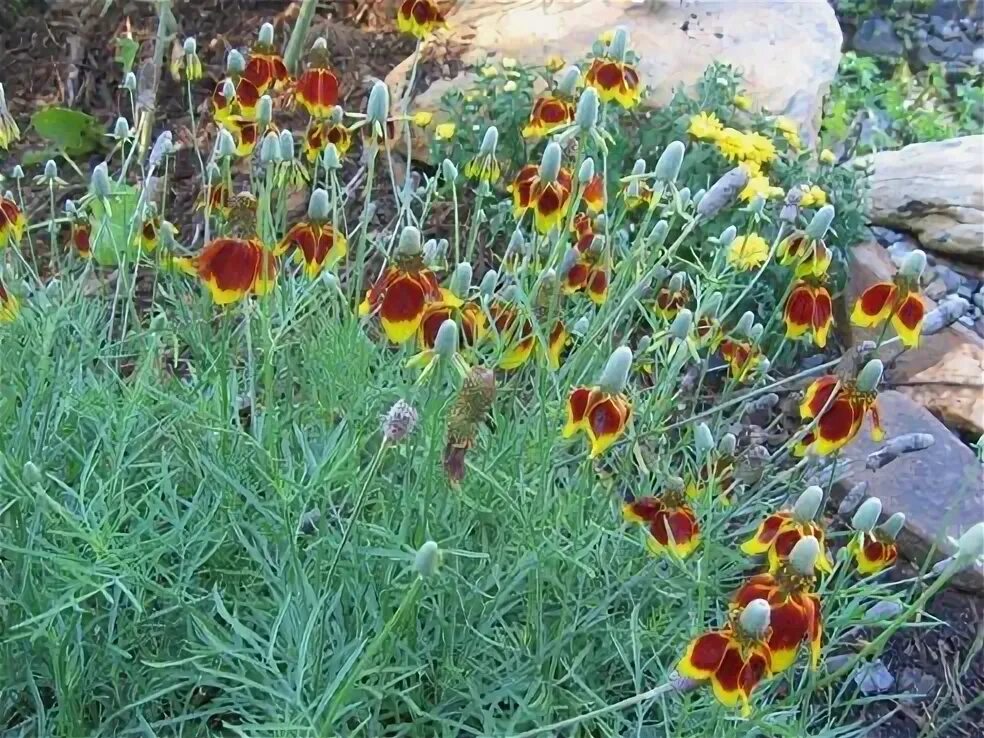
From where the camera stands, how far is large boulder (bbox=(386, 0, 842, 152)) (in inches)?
138

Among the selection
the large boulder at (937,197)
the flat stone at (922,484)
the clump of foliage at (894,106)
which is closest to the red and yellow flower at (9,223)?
the flat stone at (922,484)

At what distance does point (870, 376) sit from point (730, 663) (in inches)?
17.7

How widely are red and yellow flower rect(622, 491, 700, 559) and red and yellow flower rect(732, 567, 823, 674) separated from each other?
0.83ft

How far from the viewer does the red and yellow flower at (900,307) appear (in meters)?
1.39

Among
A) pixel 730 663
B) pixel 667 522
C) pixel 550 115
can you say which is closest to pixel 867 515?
pixel 667 522

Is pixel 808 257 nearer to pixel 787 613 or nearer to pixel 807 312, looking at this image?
pixel 807 312

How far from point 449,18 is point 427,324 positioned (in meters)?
2.96

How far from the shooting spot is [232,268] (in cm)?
125

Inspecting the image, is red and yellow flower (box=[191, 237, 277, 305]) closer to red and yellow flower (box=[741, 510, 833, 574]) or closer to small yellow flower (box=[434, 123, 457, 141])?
red and yellow flower (box=[741, 510, 833, 574])

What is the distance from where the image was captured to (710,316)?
1921 mm

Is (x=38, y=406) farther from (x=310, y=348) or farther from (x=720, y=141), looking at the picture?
(x=720, y=141)

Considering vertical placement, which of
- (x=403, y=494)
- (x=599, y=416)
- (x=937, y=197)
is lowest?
(x=937, y=197)

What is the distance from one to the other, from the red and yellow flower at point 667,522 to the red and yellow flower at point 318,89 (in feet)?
2.63

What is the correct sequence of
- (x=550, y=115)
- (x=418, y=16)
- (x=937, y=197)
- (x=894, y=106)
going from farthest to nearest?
(x=894, y=106), (x=937, y=197), (x=418, y=16), (x=550, y=115)
